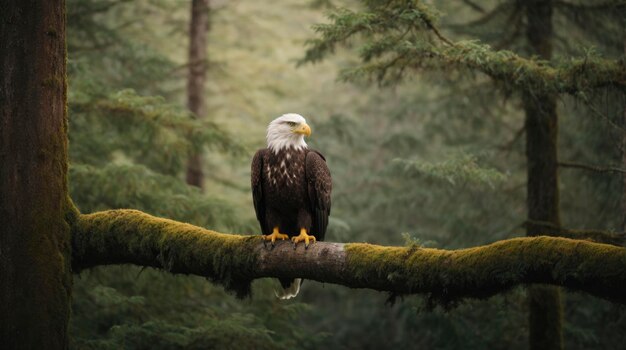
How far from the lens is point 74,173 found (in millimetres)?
9031

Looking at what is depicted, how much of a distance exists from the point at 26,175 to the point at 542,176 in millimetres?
7564

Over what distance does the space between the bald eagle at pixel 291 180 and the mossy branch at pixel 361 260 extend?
3.05 feet

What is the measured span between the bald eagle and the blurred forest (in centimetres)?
125

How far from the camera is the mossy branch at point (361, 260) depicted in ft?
13.0

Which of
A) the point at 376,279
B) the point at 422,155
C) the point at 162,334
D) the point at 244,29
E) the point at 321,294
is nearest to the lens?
the point at 376,279

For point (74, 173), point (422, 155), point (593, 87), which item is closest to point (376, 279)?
point (593, 87)

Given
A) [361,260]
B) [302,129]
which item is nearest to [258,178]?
[302,129]

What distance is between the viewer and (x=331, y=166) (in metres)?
19.8

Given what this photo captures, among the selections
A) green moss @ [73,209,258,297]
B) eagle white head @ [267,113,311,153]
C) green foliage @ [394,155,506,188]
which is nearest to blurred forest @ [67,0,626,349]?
green foliage @ [394,155,506,188]

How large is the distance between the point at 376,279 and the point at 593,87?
4.25m

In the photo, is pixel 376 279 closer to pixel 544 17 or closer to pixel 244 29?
pixel 544 17

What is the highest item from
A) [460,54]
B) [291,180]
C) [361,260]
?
[460,54]

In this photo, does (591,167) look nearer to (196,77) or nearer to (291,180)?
(291,180)

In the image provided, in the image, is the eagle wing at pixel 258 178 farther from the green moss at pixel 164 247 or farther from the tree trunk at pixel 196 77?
the tree trunk at pixel 196 77
